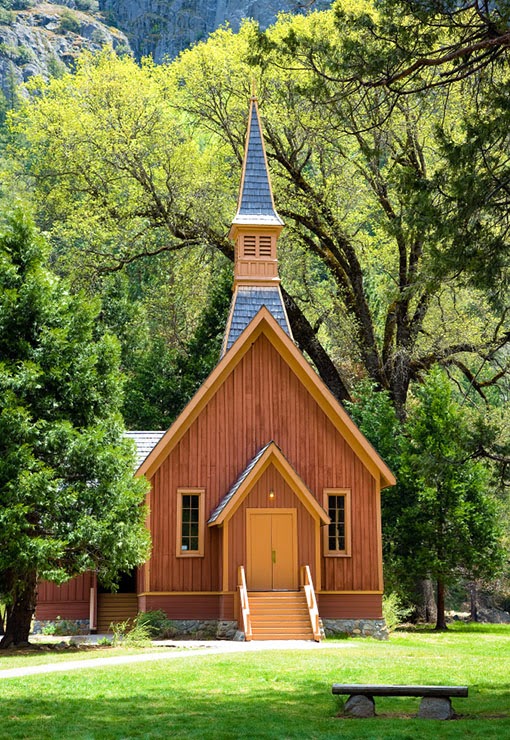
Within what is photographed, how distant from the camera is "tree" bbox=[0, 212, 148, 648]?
56.9 feet

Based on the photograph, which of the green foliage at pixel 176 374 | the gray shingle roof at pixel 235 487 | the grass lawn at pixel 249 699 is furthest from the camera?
the green foliage at pixel 176 374

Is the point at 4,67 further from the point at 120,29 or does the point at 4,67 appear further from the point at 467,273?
the point at 467,273

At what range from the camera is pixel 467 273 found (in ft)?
44.3

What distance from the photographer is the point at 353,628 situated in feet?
75.7

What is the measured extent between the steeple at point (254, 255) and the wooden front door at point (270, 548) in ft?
15.1

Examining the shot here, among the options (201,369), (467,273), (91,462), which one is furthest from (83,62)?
(467,273)

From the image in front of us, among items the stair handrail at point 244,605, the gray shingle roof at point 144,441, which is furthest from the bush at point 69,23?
the stair handrail at point 244,605

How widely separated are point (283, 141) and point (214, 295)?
6.35 metres

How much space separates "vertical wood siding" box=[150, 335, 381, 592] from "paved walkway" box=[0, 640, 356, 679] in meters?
2.39

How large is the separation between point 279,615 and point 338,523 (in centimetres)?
325

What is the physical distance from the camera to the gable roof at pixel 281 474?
22.3 metres

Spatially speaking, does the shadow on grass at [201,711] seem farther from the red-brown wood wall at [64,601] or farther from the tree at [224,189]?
the tree at [224,189]

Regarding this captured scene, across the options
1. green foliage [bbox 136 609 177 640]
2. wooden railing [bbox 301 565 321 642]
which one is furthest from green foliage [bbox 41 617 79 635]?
wooden railing [bbox 301 565 321 642]

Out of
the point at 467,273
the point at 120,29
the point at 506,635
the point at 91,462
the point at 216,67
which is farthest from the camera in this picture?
the point at 120,29
